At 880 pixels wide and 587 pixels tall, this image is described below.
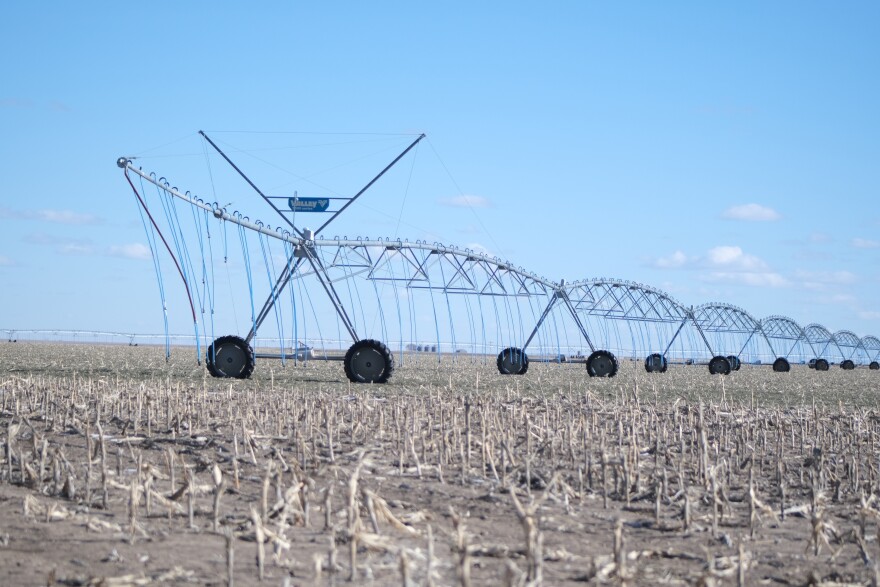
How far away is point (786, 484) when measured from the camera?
952cm

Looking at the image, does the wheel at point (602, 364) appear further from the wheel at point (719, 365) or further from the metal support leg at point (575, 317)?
the wheel at point (719, 365)

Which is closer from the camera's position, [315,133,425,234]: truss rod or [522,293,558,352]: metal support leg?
[315,133,425,234]: truss rod

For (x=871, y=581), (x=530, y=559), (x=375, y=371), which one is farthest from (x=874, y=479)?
(x=375, y=371)

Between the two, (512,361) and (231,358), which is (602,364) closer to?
(512,361)

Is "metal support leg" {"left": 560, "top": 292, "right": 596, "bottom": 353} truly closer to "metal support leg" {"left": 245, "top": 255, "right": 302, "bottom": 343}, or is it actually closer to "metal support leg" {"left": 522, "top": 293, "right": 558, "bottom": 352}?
"metal support leg" {"left": 522, "top": 293, "right": 558, "bottom": 352}

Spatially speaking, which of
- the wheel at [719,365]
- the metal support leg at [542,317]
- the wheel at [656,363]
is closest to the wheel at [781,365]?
the wheel at [719,365]

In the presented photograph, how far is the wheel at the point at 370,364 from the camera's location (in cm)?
2253

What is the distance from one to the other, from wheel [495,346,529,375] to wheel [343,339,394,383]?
12.0 meters

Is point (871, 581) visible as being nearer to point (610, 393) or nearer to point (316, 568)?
point (316, 568)

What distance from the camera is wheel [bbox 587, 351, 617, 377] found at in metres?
35.1

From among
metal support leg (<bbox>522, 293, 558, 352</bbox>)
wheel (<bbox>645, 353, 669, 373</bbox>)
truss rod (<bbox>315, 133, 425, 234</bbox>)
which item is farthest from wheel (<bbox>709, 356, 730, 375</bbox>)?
truss rod (<bbox>315, 133, 425, 234</bbox>)

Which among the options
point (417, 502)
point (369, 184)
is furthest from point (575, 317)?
point (417, 502)

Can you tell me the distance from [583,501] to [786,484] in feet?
8.19

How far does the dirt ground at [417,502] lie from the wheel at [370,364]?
9035 millimetres
